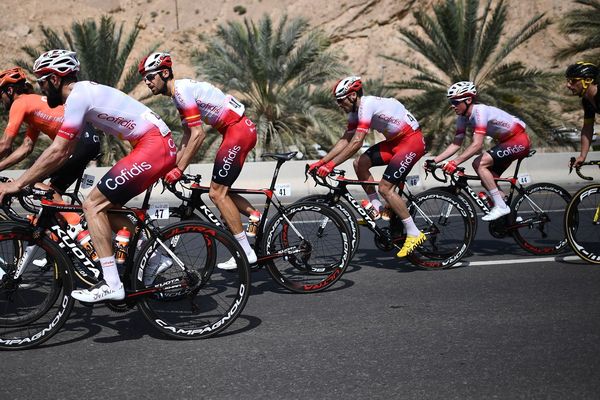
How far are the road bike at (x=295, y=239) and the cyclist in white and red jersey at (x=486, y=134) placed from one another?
1.89 meters

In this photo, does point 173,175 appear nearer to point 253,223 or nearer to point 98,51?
point 253,223

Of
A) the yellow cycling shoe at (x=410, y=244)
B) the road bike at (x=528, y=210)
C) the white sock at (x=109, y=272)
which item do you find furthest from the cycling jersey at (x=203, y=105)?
the road bike at (x=528, y=210)

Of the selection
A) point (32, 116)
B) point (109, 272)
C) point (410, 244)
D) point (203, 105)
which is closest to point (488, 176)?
point (410, 244)

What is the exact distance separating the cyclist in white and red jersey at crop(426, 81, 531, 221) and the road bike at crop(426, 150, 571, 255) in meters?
0.12

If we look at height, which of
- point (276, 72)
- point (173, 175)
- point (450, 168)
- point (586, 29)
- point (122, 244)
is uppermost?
point (586, 29)

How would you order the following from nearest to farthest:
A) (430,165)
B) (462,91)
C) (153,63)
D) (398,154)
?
(153,63) → (398,154) → (430,165) → (462,91)

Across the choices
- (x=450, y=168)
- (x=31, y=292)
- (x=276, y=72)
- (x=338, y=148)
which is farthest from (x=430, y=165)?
(x=276, y=72)

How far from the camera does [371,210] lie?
723 centimetres

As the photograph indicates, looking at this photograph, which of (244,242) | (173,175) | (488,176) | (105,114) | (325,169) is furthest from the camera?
(488,176)

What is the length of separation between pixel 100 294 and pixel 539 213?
5.24 m

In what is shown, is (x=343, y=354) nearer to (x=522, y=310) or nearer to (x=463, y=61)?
(x=522, y=310)

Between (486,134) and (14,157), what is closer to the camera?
(14,157)

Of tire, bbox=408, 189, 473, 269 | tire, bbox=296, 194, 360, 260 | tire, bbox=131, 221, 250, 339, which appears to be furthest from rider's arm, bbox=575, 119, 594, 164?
tire, bbox=131, 221, 250, 339

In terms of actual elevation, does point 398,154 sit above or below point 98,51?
below
